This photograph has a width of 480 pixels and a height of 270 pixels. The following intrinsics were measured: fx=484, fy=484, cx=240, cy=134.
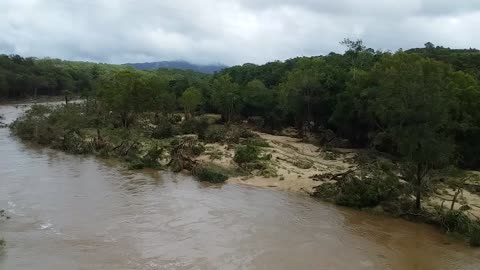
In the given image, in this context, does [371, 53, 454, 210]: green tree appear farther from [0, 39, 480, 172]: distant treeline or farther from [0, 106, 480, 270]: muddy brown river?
[0, 106, 480, 270]: muddy brown river

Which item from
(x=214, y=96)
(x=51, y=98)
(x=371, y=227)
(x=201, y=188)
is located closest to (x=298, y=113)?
(x=214, y=96)

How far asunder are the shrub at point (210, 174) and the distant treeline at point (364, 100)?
12033 millimetres

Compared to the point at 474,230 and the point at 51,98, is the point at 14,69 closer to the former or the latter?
the point at 51,98

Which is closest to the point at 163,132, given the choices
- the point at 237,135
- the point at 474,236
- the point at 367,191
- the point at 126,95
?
the point at 126,95

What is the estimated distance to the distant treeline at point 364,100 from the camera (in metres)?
25.9

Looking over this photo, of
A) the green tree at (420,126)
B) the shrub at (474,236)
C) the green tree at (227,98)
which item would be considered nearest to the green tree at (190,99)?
the green tree at (227,98)

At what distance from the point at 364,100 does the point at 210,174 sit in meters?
16.7

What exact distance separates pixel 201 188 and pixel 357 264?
1505cm

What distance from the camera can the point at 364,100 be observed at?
1697 inches

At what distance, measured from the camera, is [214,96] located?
223ft

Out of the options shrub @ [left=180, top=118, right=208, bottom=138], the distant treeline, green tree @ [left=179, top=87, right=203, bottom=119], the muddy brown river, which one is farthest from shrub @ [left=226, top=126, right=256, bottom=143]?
the muddy brown river

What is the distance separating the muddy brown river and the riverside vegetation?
7.19ft

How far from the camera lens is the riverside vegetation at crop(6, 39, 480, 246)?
2611 centimetres

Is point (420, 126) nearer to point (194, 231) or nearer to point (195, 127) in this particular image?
point (194, 231)
